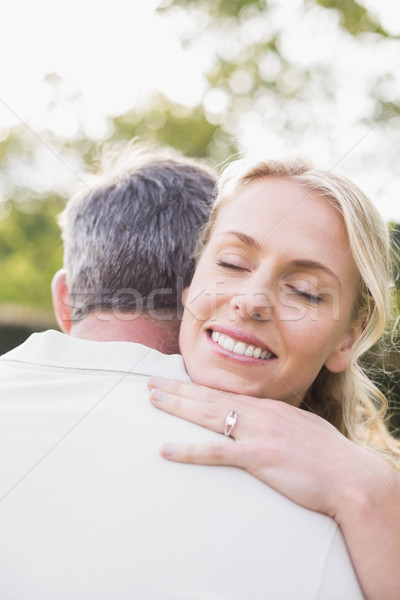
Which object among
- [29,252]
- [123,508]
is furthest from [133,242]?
[29,252]

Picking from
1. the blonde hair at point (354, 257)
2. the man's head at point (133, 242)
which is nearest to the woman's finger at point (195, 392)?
the man's head at point (133, 242)

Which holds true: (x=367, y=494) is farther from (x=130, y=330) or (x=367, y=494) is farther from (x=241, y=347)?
(x=130, y=330)

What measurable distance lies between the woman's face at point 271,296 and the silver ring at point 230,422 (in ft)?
1.01

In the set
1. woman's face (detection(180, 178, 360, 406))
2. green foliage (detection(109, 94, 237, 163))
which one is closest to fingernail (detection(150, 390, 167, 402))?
woman's face (detection(180, 178, 360, 406))

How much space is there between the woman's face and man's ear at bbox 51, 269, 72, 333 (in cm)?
60

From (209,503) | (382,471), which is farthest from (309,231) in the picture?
(209,503)

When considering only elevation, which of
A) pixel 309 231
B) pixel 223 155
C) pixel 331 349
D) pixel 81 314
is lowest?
pixel 223 155

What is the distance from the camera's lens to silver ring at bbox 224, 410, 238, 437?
1.83 meters

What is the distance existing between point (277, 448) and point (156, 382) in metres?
0.40

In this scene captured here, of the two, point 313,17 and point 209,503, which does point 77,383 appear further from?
point 313,17

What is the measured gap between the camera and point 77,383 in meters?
1.89

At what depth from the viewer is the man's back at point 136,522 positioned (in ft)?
5.03

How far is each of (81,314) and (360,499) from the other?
1305 mm

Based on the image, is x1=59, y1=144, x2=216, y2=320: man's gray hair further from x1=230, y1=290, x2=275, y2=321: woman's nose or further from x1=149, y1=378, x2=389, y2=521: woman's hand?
x1=149, y1=378, x2=389, y2=521: woman's hand
